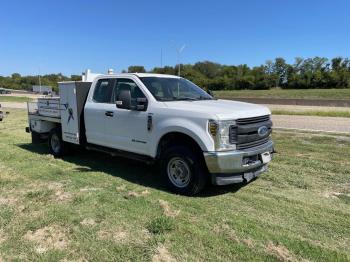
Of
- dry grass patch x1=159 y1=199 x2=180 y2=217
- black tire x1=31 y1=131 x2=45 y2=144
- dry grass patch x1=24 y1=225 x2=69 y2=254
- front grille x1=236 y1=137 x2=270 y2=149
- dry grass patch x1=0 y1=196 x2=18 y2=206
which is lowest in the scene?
dry grass patch x1=24 y1=225 x2=69 y2=254

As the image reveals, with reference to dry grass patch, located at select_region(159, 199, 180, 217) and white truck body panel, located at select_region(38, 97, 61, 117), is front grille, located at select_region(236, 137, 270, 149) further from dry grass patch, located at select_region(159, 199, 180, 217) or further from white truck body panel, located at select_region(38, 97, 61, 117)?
white truck body panel, located at select_region(38, 97, 61, 117)

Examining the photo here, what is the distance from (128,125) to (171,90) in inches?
40.0

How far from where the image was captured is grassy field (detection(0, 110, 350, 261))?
3.95 meters

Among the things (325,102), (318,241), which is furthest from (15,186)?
(325,102)

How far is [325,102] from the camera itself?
106 ft

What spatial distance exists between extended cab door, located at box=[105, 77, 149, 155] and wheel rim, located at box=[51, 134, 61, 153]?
2167mm

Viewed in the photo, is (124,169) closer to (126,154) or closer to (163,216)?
(126,154)

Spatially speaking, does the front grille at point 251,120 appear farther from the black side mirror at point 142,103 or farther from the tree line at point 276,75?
the tree line at point 276,75

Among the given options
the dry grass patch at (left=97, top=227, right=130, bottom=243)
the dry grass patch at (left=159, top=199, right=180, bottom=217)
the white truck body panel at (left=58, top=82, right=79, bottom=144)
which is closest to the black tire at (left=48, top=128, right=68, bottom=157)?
the white truck body panel at (left=58, top=82, right=79, bottom=144)

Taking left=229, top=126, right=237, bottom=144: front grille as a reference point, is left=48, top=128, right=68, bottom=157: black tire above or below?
below

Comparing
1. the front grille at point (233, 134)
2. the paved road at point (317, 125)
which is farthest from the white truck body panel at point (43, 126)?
the paved road at point (317, 125)

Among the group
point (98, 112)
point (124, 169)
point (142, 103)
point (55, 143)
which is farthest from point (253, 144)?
point (55, 143)

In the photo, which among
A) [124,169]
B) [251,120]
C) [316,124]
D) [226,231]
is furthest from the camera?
[316,124]

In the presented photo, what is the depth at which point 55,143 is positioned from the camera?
29.4 ft
